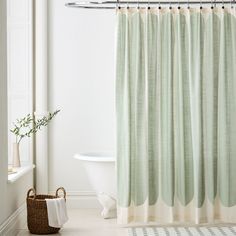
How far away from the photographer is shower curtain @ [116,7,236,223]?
188 inches

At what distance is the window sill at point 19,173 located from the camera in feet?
14.5

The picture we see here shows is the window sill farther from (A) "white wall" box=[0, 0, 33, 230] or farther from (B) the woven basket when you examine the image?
(B) the woven basket

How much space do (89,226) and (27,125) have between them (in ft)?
3.62

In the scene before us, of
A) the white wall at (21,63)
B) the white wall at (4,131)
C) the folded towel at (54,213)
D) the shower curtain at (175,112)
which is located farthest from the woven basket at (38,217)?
the white wall at (21,63)

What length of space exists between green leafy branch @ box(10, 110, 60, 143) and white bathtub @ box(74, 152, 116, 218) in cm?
50

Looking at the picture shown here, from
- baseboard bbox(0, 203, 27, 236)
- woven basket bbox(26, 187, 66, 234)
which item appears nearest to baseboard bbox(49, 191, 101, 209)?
baseboard bbox(0, 203, 27, 236)

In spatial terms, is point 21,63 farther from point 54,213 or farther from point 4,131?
point 54,213

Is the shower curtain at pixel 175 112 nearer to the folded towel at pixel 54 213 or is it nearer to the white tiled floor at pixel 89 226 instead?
the white tiled floor at pixel 89 226

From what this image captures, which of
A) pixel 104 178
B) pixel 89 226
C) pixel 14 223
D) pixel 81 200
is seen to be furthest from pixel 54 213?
pixel 81 200

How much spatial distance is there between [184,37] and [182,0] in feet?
3.19

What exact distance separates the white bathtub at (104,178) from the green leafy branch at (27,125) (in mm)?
498

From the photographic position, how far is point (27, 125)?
5.08 meters

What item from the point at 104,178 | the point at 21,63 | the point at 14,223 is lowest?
the point at 14,223

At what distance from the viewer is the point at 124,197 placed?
15.7 feet
